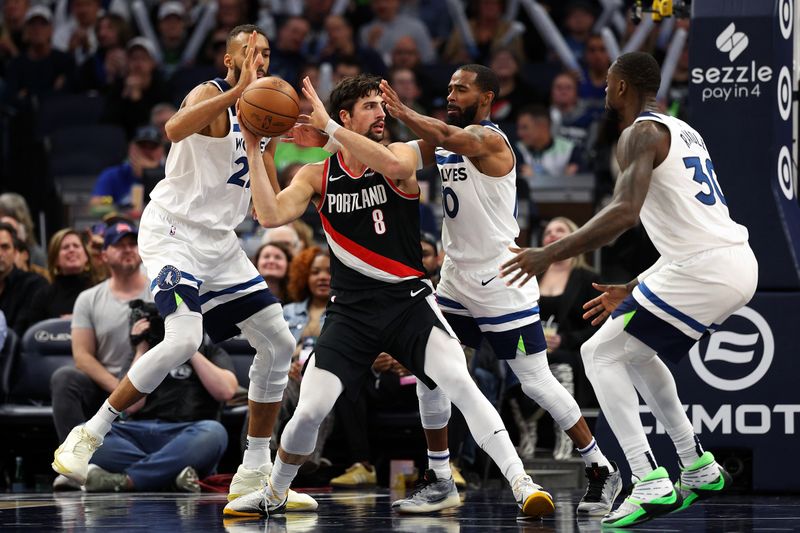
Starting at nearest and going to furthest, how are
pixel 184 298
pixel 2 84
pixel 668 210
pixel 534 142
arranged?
pixel 668 210
pixel 184 298
pixel 534 142
pixel 2 84

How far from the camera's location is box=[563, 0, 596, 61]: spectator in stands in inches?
616

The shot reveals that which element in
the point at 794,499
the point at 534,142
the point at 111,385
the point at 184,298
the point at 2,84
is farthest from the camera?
the point at 2,84

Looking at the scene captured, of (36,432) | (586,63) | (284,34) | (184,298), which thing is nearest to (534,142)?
(586,63)

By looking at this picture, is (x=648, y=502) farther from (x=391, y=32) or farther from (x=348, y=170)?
(x=391, y=32)

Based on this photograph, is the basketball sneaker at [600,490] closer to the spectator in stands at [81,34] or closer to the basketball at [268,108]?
Answer: the basketball at [268,108]

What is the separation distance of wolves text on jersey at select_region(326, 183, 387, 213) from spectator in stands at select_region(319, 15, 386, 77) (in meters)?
8.35

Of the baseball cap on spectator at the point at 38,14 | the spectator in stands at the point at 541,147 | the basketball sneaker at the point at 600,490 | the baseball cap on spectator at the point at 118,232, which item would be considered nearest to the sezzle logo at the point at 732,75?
the basketball sneaker at the point at 600,490

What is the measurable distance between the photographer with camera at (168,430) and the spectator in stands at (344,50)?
240 inches

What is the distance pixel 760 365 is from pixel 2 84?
35.5 feet

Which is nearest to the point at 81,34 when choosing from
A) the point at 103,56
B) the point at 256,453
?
the point at 103,56

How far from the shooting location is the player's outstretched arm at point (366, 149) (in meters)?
6.35

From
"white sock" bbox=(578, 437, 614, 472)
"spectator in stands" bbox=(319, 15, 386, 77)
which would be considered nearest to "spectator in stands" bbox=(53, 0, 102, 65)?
"spectator in stands" bbox=(319, 15, 386, 77)

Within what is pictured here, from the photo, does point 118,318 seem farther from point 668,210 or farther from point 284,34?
point 284,34

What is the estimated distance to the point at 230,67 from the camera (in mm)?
7191
